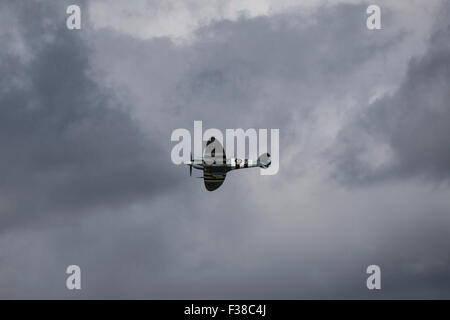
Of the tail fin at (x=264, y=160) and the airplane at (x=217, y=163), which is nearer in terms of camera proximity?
the airplane at (x=217, y=163)

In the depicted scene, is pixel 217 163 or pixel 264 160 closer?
pixel 217 163

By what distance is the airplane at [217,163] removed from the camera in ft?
445

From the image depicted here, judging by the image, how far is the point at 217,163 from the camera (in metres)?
137

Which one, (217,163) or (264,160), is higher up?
(264,160)

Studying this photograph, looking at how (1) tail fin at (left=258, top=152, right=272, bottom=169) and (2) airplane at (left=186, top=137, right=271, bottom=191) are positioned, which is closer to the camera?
(2) airplane at (left=186, top=137, right=271, bottom=191)

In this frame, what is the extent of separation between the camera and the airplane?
445ft
